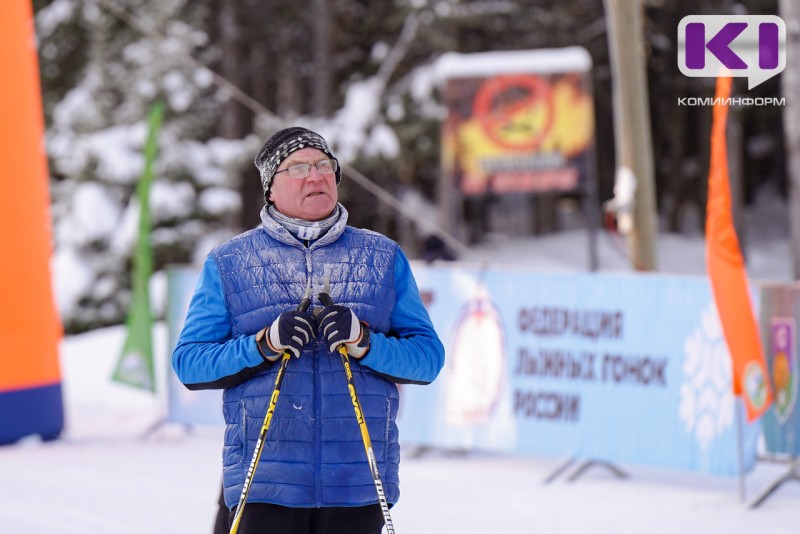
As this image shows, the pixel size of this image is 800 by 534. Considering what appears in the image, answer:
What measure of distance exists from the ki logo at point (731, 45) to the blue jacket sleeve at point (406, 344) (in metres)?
4.13

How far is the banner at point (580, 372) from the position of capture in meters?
7.41

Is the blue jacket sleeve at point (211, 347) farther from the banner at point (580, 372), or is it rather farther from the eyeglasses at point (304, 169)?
the banner at point (580, 372)

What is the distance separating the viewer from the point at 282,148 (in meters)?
3.64

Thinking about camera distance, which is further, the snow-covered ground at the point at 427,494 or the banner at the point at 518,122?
the banner at the point at 518,122

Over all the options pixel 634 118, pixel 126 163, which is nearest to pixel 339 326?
pixel 634 118

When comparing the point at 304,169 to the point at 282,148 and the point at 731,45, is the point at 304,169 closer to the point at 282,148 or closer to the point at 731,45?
the point at 282,148

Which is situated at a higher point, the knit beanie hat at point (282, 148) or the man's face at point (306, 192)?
the knit beanie hat at point (282, 148)

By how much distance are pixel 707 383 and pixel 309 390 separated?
4.35 metres

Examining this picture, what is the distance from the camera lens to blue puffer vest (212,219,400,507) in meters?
3.52

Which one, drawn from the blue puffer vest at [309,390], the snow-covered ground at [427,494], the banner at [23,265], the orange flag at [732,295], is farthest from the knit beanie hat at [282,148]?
the banner at [23,265]

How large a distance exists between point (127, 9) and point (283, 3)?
612 centimetres

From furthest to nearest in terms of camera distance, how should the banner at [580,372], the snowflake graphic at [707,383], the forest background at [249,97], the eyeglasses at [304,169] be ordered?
the forest background at [249,97] < the banner at [580,372] < the snowflake graphic at [707,383] < the eyeglasses at [304,169]

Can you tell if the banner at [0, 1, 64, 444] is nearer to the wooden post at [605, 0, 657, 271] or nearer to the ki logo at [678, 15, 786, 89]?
the wooden post at [605, 0, 657, 271]

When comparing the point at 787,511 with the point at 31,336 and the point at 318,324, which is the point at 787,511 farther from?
the point at 31,336
